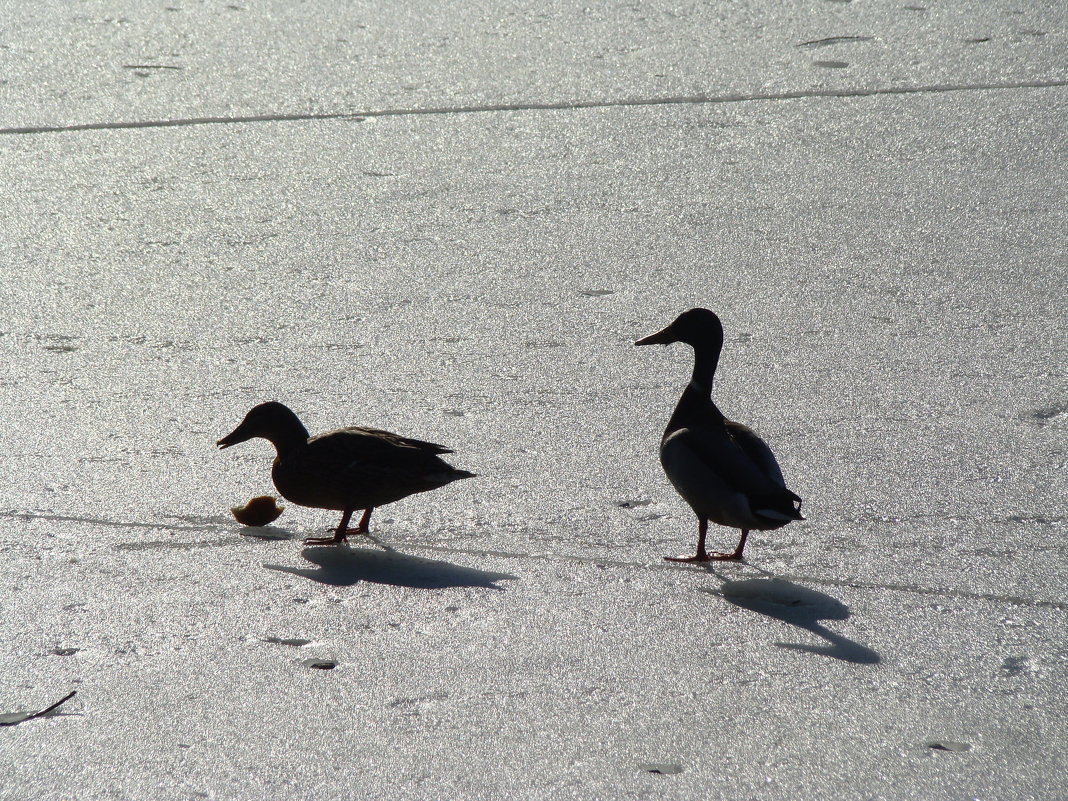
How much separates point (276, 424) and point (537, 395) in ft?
3.43

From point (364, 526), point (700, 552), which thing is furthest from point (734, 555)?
point (364, 526)

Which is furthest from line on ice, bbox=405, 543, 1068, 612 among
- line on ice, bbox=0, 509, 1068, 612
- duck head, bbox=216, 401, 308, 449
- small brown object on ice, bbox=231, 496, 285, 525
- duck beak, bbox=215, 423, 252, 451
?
duck beak, bbox=215, 423, 252, 451

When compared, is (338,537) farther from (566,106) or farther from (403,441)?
(566,106)

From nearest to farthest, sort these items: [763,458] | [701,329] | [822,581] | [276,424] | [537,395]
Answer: [822,581]
[763,458]
[276,424]
[701,329]
[537,395]

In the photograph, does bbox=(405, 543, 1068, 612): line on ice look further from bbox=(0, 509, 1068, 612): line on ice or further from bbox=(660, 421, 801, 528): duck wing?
bbox=(660, 421, 801, 528): duck wing

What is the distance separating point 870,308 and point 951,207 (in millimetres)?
1253

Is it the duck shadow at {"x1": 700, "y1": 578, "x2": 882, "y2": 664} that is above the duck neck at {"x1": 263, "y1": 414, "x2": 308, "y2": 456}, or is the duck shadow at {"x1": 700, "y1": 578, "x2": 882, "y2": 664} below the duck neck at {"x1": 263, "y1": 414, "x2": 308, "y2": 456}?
below

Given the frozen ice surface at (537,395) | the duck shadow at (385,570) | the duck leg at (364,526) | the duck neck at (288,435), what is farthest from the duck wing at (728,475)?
the duck neck at (288,435)

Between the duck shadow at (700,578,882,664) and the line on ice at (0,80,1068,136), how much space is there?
458 centimetres

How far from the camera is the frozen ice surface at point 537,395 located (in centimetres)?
263

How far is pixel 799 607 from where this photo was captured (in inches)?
125

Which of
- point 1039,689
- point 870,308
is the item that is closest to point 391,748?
point 1039,689

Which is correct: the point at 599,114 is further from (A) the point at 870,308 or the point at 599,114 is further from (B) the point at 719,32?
(A) the point at 870,308

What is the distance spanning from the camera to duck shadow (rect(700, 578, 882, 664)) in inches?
116
